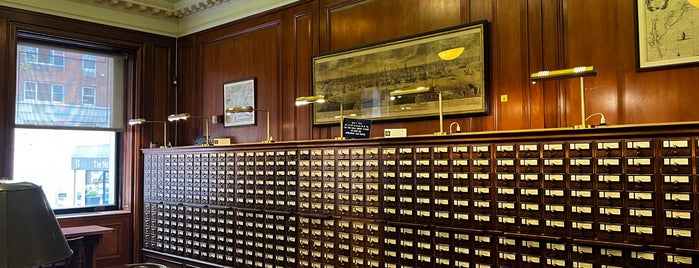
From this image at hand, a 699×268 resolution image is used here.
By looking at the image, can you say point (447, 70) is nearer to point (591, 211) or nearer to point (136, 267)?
point (591, 211)

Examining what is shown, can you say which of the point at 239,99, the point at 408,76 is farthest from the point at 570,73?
the point at 239,99

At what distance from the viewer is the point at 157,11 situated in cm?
774

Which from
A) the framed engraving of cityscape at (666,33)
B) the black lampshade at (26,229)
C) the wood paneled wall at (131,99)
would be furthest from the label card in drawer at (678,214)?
the wood paneled wall at (131,99)

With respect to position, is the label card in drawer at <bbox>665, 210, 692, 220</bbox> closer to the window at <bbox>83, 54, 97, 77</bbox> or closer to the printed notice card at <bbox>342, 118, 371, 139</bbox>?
the printed notice card at <bbox>342, 118, 371, 139</bbox>

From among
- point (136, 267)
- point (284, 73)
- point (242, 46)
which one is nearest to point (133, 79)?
point (242, 46)

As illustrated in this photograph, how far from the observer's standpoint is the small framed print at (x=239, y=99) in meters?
6.95

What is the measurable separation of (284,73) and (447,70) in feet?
7.62

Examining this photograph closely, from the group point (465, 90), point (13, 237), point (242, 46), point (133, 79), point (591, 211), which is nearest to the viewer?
point (13, 237)

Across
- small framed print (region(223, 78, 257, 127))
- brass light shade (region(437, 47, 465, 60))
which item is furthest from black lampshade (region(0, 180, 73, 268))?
small framed print (region(223, 78, 257, 127))

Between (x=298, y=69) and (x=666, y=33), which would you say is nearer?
(x=666, y=33)

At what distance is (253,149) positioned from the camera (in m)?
5.82

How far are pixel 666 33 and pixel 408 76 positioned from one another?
2230 millimetres

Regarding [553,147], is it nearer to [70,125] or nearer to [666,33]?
[666,33]

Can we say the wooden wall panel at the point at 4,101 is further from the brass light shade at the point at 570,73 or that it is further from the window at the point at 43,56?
the brass light shade at the point at 570,73
